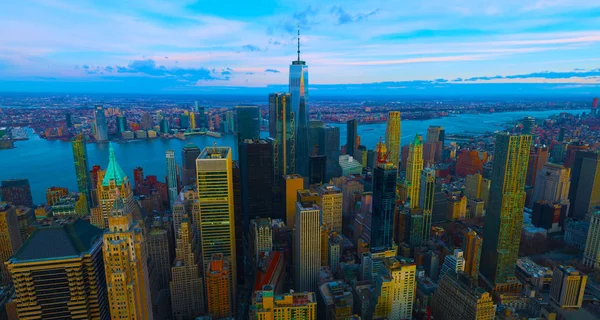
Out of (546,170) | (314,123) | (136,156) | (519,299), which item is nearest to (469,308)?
(519,299)

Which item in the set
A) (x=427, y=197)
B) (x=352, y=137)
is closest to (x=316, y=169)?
(x=427, y=197)

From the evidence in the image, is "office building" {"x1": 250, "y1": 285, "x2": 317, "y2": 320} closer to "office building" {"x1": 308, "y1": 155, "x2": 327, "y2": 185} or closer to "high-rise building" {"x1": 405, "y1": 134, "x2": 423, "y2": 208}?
"high-rise building" {"x1": 405, "y1": 134, "x2": 423, "y2": 208}

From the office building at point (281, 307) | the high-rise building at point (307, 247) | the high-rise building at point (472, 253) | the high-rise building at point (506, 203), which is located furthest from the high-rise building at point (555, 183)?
the office building at point (281, 307)

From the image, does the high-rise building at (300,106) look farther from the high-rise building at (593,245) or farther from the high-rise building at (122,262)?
the high-rise building at (122,262)

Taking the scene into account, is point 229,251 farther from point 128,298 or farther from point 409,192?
point 409,192

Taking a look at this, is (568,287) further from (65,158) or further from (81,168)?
(65,158)
